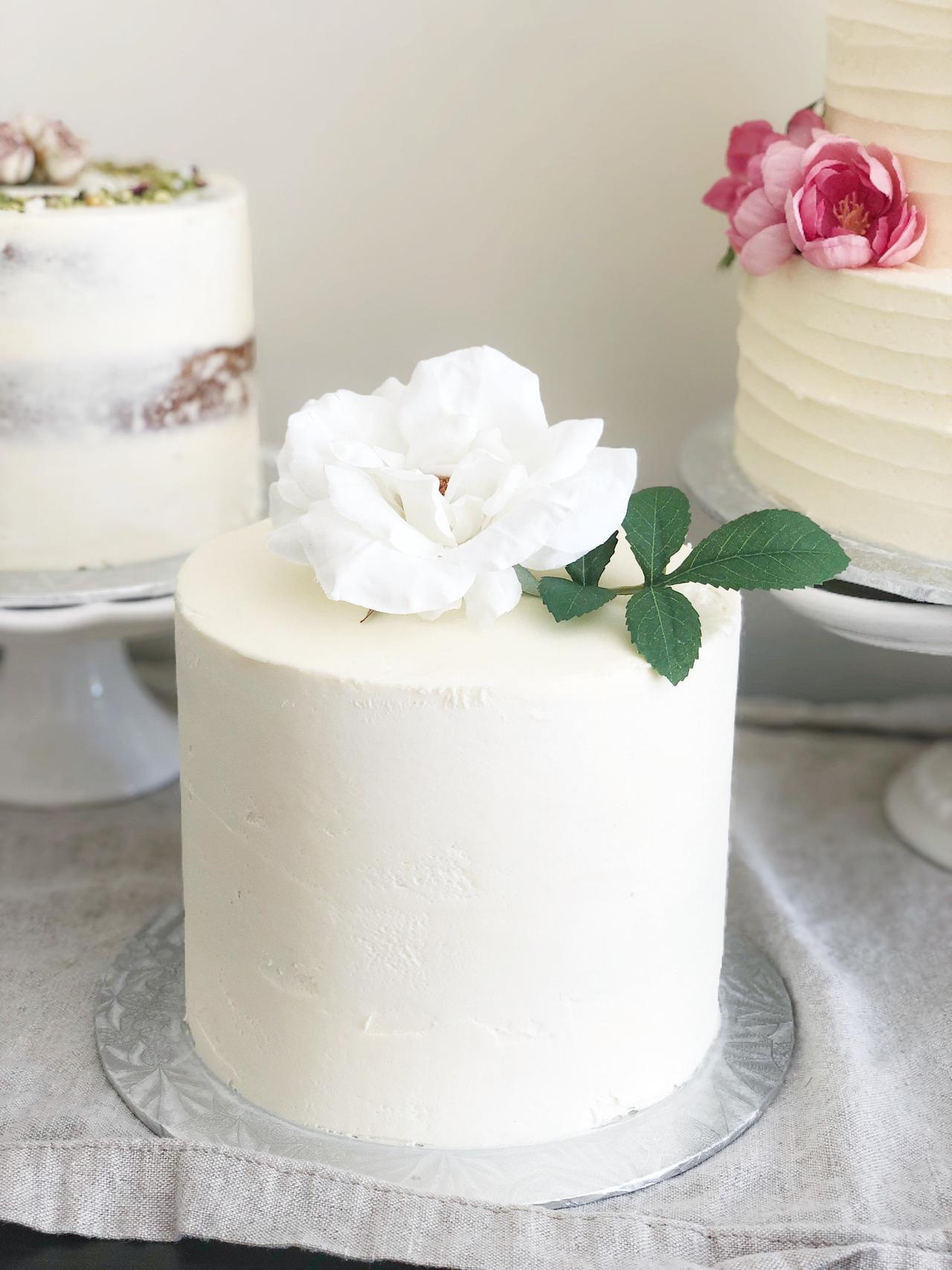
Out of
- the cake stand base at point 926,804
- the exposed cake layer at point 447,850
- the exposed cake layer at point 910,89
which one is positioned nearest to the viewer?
the exposed cake layer at point 447,850

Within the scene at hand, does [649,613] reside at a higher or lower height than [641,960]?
higher

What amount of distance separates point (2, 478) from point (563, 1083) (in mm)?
553

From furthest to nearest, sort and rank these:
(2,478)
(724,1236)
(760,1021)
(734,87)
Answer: (734,87)
(2,478)
(760,1021)
(724,1236)

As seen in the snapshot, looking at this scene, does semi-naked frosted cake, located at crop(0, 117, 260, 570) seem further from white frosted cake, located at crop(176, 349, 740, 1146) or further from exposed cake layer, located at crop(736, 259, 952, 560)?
exposed cake layer, located at crop(736, 259, 952, 560)

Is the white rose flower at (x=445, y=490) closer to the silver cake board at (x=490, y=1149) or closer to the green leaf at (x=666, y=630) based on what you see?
the green leaf at (x=666, y=630)

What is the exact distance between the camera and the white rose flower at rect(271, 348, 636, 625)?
70cm

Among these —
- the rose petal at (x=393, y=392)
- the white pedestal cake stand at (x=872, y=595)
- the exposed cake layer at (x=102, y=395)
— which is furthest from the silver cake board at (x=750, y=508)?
the exposed cake layer at (x=102, y=395)

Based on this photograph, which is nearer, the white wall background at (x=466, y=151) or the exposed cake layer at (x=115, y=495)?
the exposed cake layer at (x=115, y=495)

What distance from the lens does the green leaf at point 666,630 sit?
701 mm

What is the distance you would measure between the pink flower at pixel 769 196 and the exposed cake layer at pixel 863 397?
2cm

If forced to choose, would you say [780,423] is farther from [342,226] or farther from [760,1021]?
[342,226]

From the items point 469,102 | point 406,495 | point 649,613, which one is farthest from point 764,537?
point 469,102

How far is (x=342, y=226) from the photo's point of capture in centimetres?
128

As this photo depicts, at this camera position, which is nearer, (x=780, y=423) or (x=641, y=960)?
(x=641, y=960)
